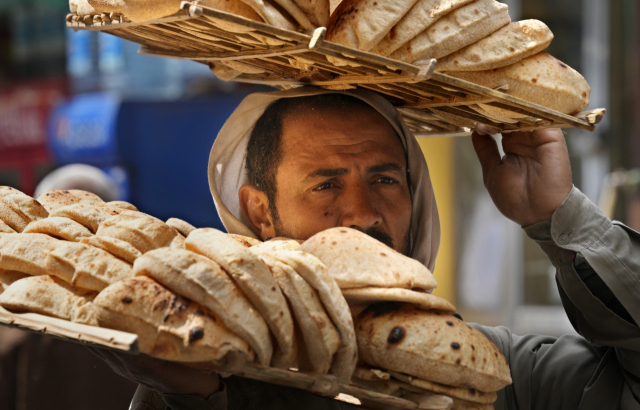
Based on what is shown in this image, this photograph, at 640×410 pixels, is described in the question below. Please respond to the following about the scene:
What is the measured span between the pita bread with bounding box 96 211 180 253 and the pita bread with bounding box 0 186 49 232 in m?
0.40

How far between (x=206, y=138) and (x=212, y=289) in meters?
5.53

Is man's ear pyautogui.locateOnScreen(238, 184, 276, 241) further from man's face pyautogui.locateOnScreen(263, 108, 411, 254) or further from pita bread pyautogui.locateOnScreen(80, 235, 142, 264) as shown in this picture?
pita bread pyautogui.locateOnScreen(80, 235, 142, 264)

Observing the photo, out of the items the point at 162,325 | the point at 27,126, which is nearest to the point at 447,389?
the point at 162,325

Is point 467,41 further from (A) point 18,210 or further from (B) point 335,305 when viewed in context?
(A) point 18,210

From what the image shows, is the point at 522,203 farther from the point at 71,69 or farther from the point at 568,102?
the point at 71,69

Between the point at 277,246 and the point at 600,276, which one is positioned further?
the point at 600,276

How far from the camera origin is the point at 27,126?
30.2ft

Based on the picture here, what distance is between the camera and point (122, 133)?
23.3ft

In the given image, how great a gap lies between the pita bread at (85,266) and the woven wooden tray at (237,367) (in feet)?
0.33

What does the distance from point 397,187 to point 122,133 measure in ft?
17.6

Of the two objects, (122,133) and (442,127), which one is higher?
(442,127)

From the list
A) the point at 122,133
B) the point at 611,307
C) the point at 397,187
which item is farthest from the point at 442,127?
the point at 122,133

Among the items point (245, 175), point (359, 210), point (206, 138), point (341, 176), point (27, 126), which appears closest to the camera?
point (359, 210)

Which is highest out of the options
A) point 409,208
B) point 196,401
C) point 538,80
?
point 538,80
